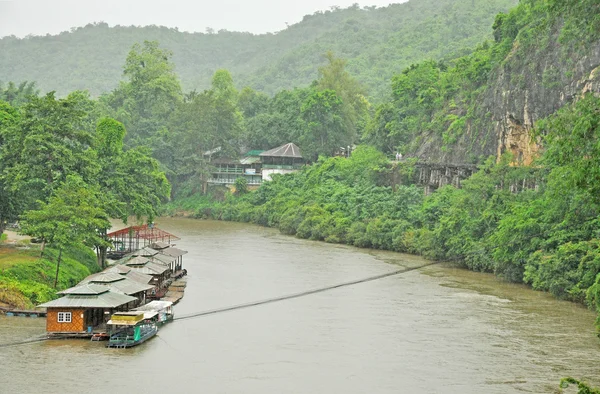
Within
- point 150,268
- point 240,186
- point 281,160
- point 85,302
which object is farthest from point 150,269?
point 281,160

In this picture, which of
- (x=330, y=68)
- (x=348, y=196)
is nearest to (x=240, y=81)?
(x=330, y=68)

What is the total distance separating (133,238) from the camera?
52938 mm

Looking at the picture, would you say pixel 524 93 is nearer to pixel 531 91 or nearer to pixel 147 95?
pixel 531 91

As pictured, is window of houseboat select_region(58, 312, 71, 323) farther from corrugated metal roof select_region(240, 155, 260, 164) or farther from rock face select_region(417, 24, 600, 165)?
corrugated metal roof select_region(240, 155, 260, 164)

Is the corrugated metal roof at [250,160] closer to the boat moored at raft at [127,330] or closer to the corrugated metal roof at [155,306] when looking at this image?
the corrugated metal roof at [155,306]

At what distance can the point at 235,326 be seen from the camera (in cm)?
3397

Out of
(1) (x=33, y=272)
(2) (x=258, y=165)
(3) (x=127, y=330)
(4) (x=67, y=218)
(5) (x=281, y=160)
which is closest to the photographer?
(3) (x=127, y=330)

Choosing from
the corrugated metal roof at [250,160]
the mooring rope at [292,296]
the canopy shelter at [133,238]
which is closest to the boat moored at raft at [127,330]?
the mooring rope at [292,296]

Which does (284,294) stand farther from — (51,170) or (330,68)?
(330,68)

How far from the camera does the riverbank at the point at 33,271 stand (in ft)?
113

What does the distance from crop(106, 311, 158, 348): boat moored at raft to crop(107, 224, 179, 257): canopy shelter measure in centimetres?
1786

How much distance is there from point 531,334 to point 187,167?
5575cm

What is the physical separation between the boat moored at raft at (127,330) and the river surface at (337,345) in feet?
1.55

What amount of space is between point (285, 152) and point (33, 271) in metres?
47.8
